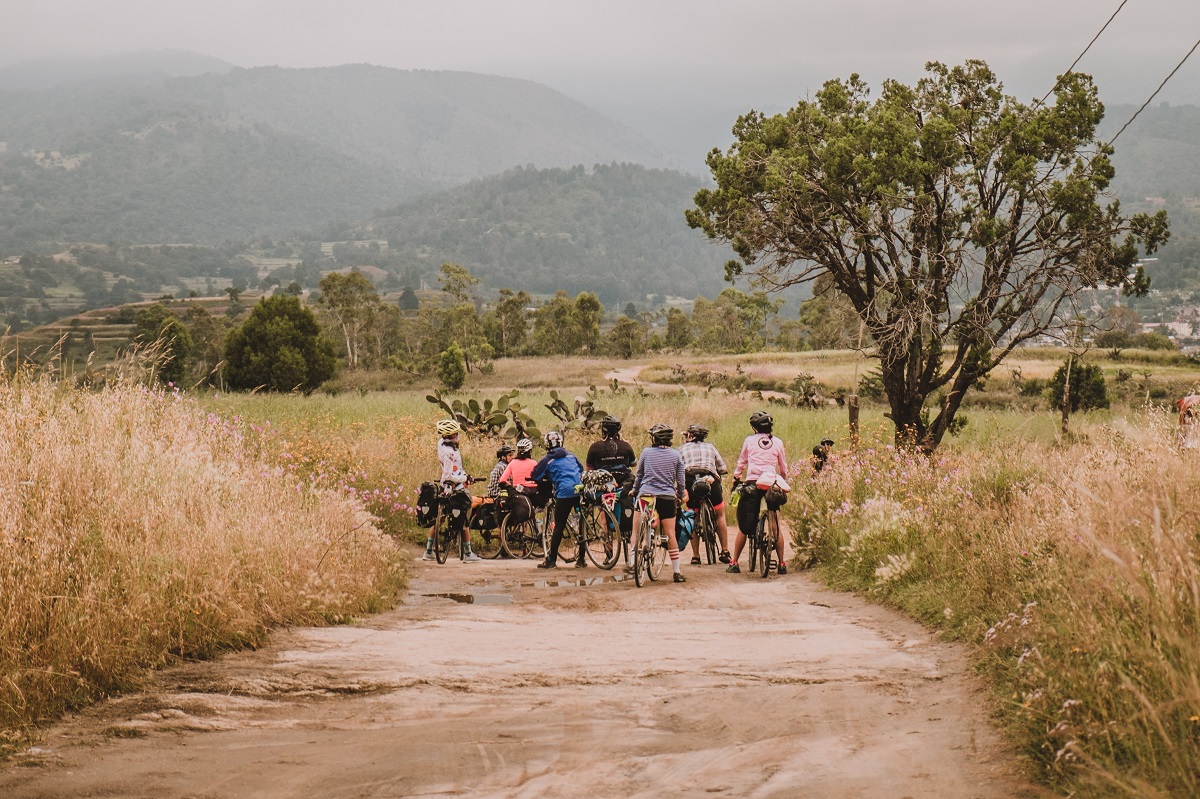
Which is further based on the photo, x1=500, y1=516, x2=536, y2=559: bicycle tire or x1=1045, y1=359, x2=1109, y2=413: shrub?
x1=1045, y1=359, x2=1109, y2=413: shrub

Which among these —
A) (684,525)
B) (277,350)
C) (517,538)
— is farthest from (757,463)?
(277,350)

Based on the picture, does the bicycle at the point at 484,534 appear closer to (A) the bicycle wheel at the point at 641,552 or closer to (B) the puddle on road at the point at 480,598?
(B) the puddle on road at the point at 480,598

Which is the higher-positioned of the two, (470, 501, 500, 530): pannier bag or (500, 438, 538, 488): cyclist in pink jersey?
(500, 438, 538, 488): cyclist in pink jersey

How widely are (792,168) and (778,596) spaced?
42.3ft

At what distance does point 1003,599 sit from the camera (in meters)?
7.81

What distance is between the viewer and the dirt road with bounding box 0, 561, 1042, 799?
16.4 feet

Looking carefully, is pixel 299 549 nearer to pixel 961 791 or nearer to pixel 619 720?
pixel 619 720

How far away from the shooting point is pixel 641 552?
39.4ft

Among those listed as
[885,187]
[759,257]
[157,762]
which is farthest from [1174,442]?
[759,257]

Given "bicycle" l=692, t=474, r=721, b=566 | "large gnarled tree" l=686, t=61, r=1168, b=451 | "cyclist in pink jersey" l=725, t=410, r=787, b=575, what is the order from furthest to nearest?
"large gnarled tree" l=686, t=61, r=1168, b=451
"bicycle" l=692, t=474, r=721, b=566
"cyclist in pink jersey" l=725, t=410, r=787, b=575

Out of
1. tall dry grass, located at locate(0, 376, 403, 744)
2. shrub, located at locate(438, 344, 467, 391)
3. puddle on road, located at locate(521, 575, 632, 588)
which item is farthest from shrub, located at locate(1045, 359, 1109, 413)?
shrub, located at locate(438, 344, 467, 391)

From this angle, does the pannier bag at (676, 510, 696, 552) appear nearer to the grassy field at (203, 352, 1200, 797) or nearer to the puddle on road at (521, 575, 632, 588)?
the puddle on road at (521, 575, 632, 588)

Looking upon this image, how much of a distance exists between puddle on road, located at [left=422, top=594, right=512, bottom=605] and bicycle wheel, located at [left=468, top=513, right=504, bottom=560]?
4.47m

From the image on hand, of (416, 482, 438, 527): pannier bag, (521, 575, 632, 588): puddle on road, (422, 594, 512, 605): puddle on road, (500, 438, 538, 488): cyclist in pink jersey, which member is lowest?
(521, 575, 632, 588): puddle on road
